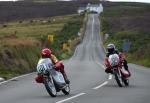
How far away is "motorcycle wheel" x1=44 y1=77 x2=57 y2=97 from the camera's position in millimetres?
19328

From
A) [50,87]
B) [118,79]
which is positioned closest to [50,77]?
[50,87]

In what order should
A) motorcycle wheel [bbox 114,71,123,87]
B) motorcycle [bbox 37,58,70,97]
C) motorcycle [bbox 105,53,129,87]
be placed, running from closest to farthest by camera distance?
motorcycle [bbox 37,58,70,97] < motorcycle wheel [bbox 114,71,123,87] < motorcycle [bbox 105,53,129,87]

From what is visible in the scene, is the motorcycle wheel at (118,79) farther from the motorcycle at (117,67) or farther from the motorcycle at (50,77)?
the motorcycle at (50,77)

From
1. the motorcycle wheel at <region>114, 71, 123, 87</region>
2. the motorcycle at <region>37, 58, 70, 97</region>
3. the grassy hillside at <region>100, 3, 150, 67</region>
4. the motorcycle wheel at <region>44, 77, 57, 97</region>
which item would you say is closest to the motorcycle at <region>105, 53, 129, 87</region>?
the motorcycle wheel at <region>114, 71, 123, 87</region>

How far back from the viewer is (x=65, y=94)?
67.1 ft

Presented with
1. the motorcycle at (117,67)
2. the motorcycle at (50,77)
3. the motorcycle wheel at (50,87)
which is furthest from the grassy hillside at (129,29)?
the motorcycle wheel at (50,87)

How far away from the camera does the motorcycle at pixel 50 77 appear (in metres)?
19.3

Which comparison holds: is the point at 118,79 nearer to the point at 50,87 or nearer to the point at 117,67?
the point at 117,67

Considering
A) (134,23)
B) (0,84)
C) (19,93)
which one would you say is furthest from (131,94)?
(134,23)

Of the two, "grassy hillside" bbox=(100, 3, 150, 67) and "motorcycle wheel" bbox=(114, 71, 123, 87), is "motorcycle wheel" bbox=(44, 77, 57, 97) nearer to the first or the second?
"motorcycle wheel" bbox=(114, 71, 123, 87)

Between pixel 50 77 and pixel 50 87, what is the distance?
0.33 metres

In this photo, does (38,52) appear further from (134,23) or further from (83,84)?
(134,23)

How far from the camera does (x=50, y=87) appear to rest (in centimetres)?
1945

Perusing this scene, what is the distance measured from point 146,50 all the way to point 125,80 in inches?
1385
